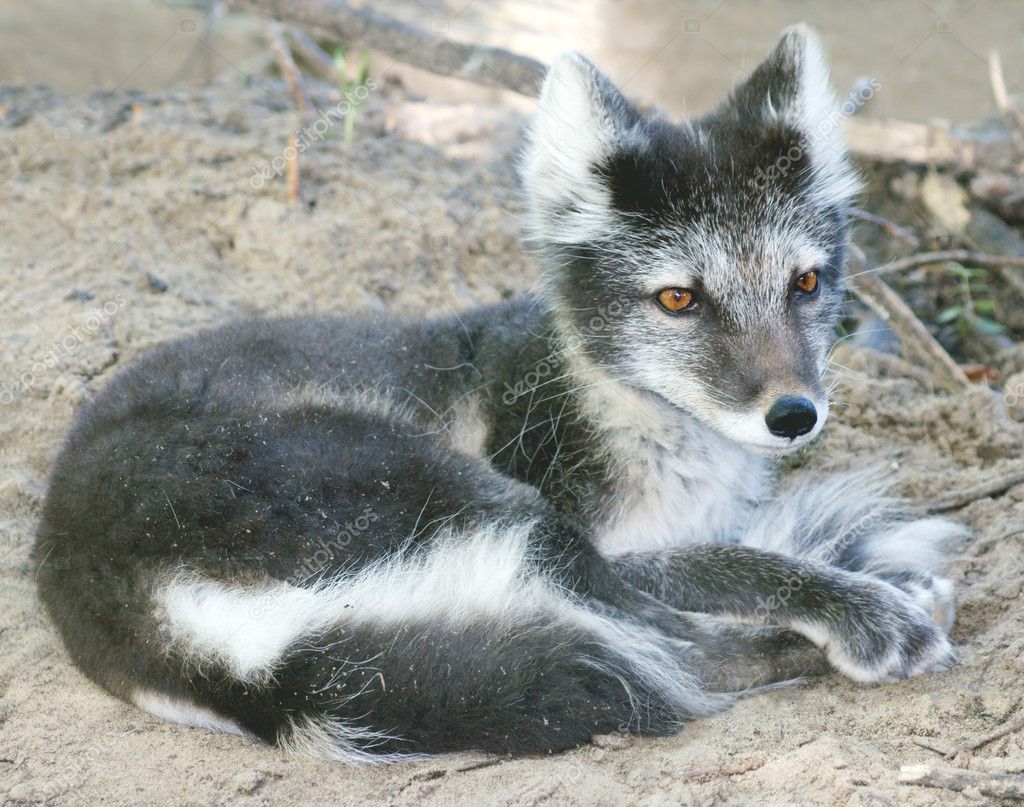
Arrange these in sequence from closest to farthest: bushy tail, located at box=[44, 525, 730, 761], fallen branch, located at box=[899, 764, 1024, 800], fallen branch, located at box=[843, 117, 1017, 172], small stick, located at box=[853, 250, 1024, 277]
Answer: fallen branch, located at box=[899, 764, 1024, 800] < bushy tail, located at box=[44, 525, 730, 761] < small stick, located at box=[853, 250, 1024, 277] < fallen branch, located at box=[843, 117, 1017, 172]

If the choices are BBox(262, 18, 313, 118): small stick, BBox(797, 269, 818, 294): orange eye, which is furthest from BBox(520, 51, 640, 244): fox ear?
BBox(262, 18, 313, 118): small stick

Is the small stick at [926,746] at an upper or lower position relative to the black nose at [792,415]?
lower

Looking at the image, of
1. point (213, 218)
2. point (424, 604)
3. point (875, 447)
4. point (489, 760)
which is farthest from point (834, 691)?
point (213, 218)

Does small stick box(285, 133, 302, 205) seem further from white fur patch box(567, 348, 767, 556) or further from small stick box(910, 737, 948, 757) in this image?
small stick box(910, 737, 948, 757)

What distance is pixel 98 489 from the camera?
266 cm

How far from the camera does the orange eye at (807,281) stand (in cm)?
310

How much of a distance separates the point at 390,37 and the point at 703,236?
Answer: 9.96 ft

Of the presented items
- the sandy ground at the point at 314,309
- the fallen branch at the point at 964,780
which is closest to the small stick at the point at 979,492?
the sandy ground at the point at 314,309

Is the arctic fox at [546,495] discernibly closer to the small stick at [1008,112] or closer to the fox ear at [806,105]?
the fox ear at [806,105]

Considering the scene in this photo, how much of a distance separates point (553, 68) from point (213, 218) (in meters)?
2.55

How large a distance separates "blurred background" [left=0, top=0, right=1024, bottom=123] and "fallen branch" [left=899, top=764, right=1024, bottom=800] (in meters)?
4.51

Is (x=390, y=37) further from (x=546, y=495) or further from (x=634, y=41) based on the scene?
(x=634, y=41)

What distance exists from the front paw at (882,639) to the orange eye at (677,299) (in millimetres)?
985

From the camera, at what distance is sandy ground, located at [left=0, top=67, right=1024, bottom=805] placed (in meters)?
2.38
